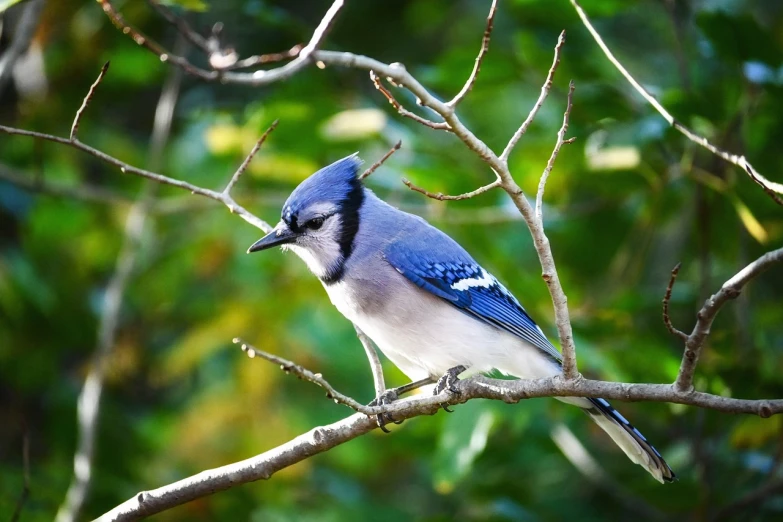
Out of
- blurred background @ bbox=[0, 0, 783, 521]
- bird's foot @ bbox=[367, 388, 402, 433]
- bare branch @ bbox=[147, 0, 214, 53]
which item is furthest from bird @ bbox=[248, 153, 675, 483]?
bare branch @ bbox=[147, 0, 214, 53]

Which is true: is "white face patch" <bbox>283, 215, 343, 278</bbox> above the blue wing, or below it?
below

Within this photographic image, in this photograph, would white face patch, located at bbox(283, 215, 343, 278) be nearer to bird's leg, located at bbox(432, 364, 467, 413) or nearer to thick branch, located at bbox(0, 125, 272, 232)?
thick branch, located at bbox(0, 125, 272, 232)

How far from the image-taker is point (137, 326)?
5.35 m

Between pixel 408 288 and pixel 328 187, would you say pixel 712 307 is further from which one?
pixel 328 187

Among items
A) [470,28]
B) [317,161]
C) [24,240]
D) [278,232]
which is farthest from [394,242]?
[470,28]

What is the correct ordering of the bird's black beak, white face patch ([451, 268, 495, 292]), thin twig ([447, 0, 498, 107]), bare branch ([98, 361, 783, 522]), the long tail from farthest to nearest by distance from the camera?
white face patch ([451, 268, 495, 292]) → the bird's black beak → the long tail → bare branch ([98, 361, 783, 522]) → thin twig ([447, 0, 498, 107])

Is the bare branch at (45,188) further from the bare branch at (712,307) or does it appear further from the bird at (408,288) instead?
the bare branch at (712,307)

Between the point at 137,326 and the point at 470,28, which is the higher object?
the point at 470,28

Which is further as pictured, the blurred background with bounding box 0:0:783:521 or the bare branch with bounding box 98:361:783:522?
A: the blurred background with bounding box 0:0:783:521

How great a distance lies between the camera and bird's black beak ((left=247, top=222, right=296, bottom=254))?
3064 millimetres

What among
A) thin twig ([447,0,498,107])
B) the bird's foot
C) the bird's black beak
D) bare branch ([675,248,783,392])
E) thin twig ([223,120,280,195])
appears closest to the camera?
bare branch ([675,248,783,392])

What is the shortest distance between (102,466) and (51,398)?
69cm

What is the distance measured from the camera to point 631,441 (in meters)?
2.87

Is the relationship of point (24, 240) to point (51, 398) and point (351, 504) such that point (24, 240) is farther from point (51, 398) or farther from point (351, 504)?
point (351, 504)
